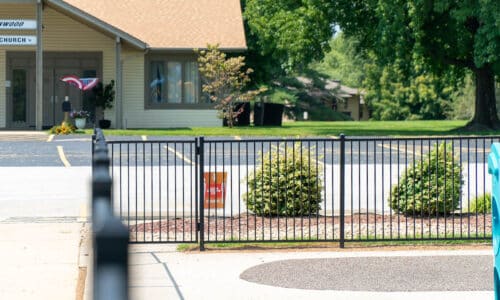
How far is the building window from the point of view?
42.5m

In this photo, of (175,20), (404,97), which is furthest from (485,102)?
(404,97)

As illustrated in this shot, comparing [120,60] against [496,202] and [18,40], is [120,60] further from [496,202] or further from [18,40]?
[496,202]

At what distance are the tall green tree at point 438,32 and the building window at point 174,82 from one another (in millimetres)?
6483

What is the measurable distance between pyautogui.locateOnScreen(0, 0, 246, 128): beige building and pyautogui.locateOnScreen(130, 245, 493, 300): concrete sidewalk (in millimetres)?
29132

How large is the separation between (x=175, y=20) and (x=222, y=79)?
14.8 ft

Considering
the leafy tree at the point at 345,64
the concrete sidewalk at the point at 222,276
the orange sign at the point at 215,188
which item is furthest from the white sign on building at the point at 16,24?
the leafy tree at the point at 345,64

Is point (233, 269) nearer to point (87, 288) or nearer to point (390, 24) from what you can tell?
point (87, 288)

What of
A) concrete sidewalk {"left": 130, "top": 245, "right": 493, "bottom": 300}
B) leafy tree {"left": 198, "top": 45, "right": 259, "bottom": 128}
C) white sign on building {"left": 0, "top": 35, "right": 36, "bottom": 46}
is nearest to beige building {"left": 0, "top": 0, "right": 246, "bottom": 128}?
leafy tree {"left": 198, "top": 45, "right": 259, "bottom": 128}

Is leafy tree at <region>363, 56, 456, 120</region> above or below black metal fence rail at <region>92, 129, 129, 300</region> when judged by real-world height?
above

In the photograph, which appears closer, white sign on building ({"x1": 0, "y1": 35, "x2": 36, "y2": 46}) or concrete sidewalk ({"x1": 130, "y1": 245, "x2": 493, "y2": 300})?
concrete sidewalk ({"x1": 130, "y1": 245, "x2": 493, "y2": 300})

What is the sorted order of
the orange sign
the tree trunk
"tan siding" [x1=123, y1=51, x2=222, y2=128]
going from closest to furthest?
the orange sign → "tan siding" [x1=123, y1=51, x2=222, y2=128] → the tree trunk

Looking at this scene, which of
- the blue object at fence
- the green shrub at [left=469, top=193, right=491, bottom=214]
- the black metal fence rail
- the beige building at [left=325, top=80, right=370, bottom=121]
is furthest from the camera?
the beige building at [left=325, top=80, right=370, bottom=121]

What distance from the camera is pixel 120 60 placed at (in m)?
39.8

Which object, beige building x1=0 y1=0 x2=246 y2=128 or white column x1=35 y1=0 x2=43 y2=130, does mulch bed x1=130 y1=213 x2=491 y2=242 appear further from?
beige building x1=0 y1=0 x2=246 y2=128
